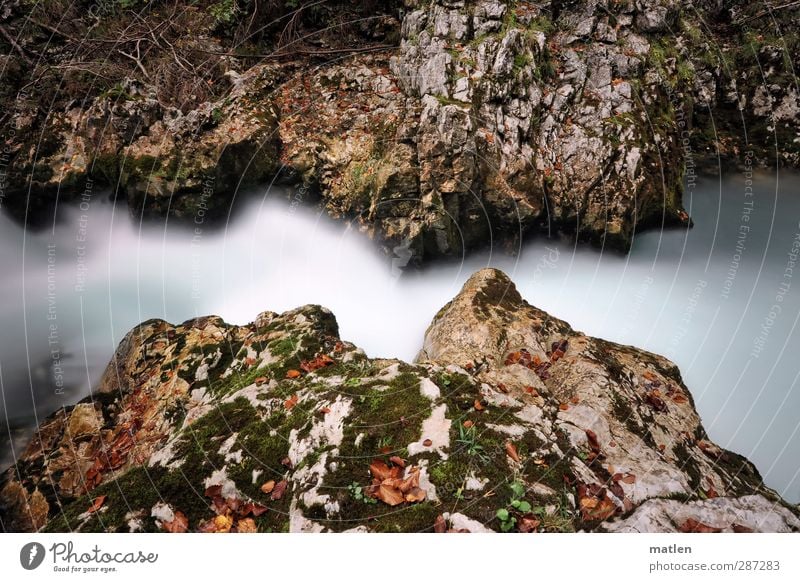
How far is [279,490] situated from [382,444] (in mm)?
862

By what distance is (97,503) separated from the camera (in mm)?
2889

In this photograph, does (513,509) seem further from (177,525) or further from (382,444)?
(177,525)

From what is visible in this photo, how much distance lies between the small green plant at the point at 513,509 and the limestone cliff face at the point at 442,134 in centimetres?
575

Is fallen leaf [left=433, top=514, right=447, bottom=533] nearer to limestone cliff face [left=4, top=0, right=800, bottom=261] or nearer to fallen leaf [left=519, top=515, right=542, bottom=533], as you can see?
fallen leaf [left=519, top=515, right=542, bottom=533]

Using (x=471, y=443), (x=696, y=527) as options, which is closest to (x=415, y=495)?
(x=471, y=443)

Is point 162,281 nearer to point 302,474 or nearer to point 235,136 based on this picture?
point 235,136

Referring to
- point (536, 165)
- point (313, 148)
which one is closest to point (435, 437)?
point (536, 165)

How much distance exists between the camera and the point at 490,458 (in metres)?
2.92

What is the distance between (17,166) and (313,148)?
686 centimetres

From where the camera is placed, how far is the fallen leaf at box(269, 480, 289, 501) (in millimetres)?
2912

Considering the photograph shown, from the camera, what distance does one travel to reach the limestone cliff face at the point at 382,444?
9.06ft

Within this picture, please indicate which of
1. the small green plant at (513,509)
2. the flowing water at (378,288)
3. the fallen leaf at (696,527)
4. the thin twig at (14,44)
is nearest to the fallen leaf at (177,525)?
the small green plant at (513,509)

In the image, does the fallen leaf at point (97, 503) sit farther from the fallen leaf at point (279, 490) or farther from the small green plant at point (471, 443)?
the small green plant at point (471, 443)

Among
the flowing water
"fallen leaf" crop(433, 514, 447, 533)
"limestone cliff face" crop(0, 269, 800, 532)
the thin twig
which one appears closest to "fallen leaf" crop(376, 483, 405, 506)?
"limestone cliff face" crop(0, 269, 800, 532)
